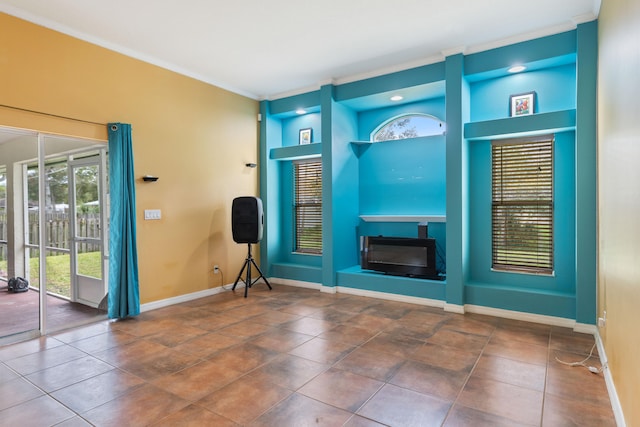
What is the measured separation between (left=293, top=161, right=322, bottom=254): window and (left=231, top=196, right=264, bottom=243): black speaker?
1089 millimetres

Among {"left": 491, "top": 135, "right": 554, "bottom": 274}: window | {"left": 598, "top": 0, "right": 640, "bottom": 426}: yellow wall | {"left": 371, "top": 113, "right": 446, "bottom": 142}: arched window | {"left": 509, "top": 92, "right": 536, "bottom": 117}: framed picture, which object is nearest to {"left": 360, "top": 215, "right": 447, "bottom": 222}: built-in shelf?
{"left": 491, "top": 135, "right": 554, "bottom": 274}: window

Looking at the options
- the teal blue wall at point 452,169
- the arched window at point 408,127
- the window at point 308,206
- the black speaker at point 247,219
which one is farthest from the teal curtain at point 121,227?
the arched window at point 408,127

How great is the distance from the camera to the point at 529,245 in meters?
4.38

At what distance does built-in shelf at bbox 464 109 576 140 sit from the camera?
12.6ft

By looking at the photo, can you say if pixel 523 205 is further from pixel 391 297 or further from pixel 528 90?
pixel 391 297

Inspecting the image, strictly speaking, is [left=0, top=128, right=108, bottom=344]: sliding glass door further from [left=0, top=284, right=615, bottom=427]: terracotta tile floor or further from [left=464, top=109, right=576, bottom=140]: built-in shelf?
[left=464, top=109, right=576, bottom=140]: built-in shelf

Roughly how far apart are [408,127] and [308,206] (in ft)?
6.83

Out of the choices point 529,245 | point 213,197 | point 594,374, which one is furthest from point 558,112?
point 213,197

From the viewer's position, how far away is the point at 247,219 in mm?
5363

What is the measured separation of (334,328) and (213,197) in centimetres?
279

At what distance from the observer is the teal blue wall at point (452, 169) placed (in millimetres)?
3785

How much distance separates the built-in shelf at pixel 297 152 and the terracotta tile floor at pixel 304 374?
8.72ft

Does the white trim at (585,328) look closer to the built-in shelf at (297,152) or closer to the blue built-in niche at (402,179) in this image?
the blue built-in niche at (402,179)

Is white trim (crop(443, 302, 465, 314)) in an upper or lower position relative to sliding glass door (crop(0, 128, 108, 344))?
lower
